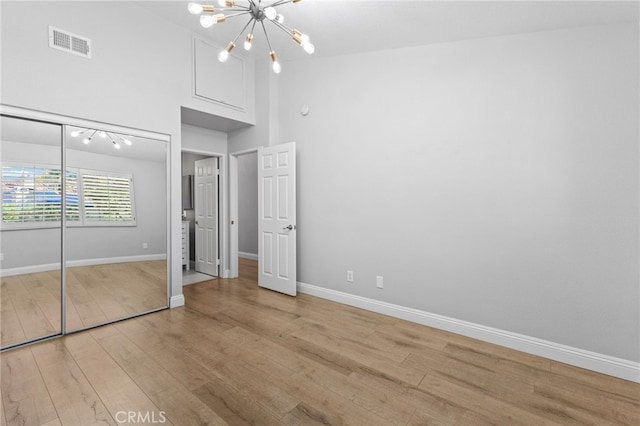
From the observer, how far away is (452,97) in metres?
2.94

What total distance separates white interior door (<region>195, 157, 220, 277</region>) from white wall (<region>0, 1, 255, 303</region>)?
1.31 meters

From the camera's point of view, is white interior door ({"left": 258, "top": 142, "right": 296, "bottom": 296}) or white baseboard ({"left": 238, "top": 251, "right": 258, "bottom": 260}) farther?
white baseboard ({"left": 238, "top": 251, "right": 258, "bottom": 260})

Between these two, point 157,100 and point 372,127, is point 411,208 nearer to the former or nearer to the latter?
point 372,127

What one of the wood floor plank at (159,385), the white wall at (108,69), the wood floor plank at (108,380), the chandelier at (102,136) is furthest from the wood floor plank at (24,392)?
the chandelier at (102,136)

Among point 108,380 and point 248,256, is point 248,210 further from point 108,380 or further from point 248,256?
point 108,380

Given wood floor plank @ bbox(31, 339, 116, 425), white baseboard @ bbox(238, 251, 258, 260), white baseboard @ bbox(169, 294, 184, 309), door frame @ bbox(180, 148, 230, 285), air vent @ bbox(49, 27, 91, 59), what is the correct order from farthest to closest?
1. white baseboard @ bbox(238, 251, 258, 260)
2. door frame @ bbox(180, 148, 230, 285)
3. white baseboard @ bbox(169, 294, 184, 309)
4. air vent @ bbox(49, 27, 91, 59)
5. wood floor plank @ bbox(31, 339, 116, 425)

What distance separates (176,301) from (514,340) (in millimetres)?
3705

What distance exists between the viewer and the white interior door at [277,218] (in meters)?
4.04

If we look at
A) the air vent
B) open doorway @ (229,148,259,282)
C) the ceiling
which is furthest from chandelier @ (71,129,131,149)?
open doorway @ (229,148,259,282)

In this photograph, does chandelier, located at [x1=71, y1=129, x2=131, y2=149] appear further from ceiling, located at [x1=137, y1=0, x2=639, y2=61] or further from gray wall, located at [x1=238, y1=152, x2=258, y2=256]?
gray wall, located at [x1=238, y1=152, x2=258, y2=256]

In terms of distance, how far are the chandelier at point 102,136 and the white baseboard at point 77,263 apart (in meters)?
1.21

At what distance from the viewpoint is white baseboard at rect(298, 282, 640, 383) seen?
228 centimetres

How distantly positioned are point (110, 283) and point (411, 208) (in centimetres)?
341

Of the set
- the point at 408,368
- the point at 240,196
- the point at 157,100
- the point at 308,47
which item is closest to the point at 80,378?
the point at 408,368
